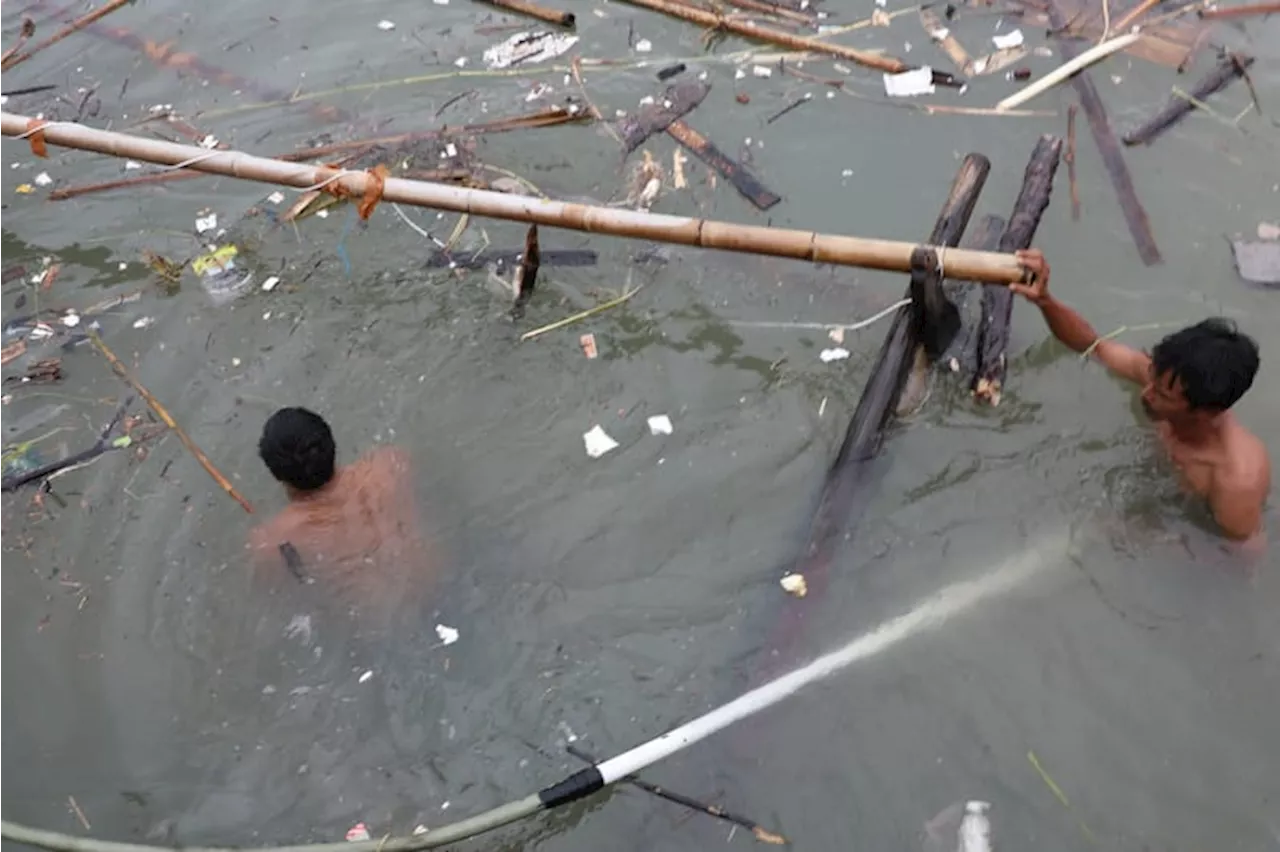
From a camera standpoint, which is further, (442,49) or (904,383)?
(442,49)

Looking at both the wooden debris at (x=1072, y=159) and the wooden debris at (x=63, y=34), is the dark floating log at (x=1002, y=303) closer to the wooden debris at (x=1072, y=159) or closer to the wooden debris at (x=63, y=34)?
the wooden debris at (x=1072, y=159)

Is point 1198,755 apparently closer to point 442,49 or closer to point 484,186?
point 484,186

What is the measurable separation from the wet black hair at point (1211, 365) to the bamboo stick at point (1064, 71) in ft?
9.11

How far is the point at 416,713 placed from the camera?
A: 4.07m

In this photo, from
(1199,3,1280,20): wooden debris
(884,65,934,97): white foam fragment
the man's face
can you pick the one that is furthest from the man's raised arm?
(1199,3,1280,20): wooden debris

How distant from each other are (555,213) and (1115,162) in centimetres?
339

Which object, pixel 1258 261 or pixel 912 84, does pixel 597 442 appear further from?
pixel 1258 261

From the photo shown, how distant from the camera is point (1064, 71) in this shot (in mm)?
6055

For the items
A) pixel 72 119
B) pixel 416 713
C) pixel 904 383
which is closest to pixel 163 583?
pixel 416 713

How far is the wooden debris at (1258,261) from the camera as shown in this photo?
4.96 m

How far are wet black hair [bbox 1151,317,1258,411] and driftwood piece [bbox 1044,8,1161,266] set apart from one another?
64.7 inches

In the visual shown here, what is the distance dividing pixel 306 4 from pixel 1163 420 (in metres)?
6.70

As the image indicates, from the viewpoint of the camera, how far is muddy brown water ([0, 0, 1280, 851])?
12.3 ft

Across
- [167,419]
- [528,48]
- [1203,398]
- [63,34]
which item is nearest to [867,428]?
[1203,398]
